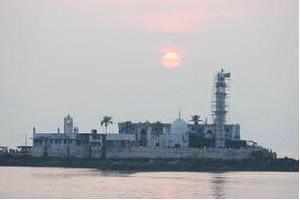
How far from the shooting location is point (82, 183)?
1938 centimetres

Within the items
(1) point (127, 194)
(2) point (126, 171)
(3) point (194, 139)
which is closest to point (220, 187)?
(1) point (127, 194)

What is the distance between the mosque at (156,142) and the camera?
30.3m

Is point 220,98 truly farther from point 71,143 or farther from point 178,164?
point 71,143

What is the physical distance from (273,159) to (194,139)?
258 centimetres

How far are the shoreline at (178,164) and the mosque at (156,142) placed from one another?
0.26 meters

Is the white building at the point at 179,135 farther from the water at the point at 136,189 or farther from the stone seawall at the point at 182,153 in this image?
the water at the point at 136,189

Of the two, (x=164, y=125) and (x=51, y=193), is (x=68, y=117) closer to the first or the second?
(x=164, y=125)

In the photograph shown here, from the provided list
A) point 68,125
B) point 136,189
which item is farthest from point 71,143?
point 136,189

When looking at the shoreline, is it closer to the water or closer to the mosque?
the mosque

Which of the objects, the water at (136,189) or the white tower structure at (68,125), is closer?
the water at (136,189)

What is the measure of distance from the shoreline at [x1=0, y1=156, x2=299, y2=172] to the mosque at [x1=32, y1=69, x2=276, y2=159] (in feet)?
0.84

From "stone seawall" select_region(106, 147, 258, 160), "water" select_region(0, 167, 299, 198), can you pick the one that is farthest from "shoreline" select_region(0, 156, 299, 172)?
"water" select_region(0, 167, 299, 198)

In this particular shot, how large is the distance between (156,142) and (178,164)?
6.18 ft

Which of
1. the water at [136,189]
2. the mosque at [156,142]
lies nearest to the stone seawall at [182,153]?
the mosque at [156,142]
